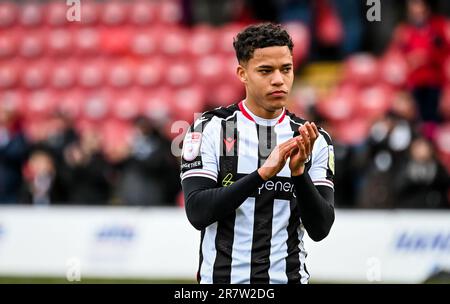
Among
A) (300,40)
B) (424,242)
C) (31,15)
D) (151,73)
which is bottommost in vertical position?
(424,242)

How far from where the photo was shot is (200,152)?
453 cm

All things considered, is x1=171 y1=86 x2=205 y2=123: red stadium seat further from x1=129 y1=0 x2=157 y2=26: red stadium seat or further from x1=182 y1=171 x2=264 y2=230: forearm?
x1=182 y1=171 x2=264 y2=230: forearm

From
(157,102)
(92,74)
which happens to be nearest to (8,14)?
(92,74)

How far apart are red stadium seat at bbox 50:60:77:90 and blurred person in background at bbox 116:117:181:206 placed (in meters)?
4.85

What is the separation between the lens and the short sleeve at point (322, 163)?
15.1 ft

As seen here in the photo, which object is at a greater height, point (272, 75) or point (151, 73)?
point (272, 75)

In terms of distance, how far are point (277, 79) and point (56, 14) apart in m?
14.8

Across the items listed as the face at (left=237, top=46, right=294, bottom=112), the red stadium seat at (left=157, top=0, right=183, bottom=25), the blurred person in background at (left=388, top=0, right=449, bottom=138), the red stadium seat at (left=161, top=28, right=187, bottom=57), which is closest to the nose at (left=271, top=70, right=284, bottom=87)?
the face at (left=237, top=46, right=294, bottom=112)

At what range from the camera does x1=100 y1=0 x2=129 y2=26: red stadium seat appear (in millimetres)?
18094

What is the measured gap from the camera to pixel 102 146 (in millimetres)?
13883

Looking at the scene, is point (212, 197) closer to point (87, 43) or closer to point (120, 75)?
point (120, 75)

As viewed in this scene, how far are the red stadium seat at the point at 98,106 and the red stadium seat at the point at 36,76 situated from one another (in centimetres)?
121

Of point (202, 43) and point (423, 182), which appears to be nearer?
point (423, 182)
